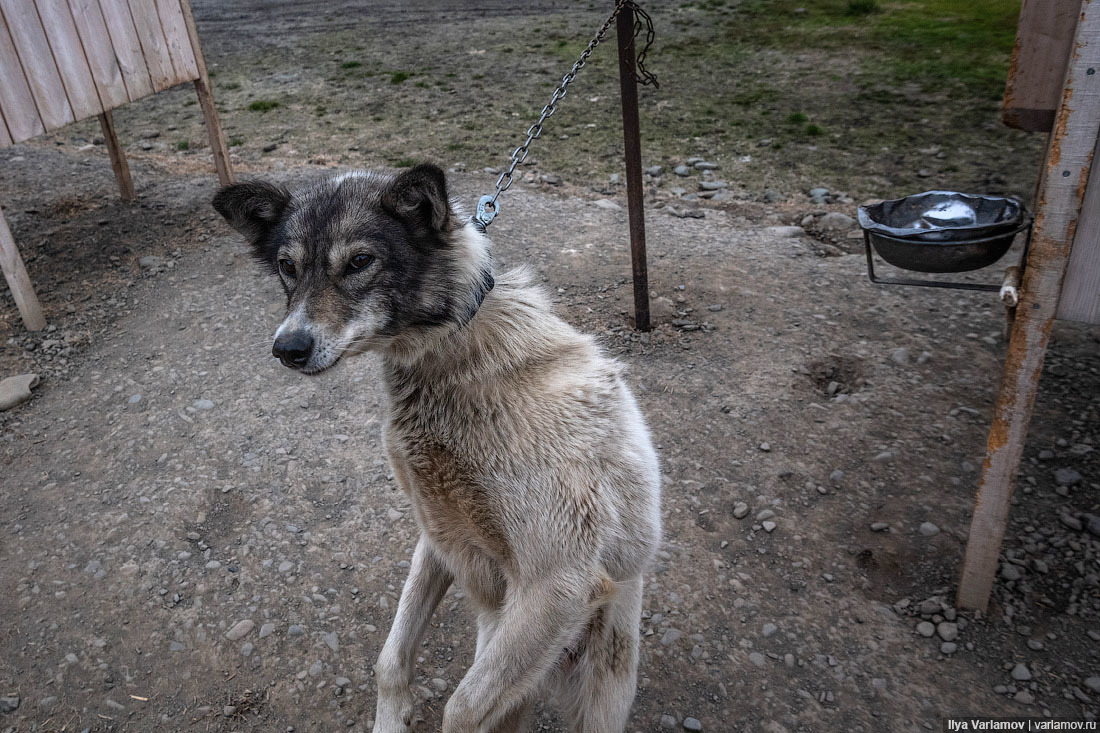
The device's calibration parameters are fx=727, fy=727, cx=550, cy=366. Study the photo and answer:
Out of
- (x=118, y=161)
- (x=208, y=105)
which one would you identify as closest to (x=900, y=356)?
(x=208, y=105)

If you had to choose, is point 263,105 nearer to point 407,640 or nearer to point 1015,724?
point 407,640

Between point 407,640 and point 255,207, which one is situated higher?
point 255,207

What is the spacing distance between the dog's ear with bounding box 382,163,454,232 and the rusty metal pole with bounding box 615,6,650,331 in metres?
1.86

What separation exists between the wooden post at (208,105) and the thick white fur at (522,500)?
14.7 feet

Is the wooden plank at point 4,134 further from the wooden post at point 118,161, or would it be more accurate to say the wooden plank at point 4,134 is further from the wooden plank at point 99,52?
the wooden post at point 118,161

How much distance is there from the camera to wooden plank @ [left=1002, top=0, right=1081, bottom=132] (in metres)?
2.31

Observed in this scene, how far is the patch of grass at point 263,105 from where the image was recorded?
29.1 feet

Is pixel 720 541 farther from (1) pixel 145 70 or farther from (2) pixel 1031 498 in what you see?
(1) pixel 145 70

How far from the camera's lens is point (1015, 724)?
2539mm

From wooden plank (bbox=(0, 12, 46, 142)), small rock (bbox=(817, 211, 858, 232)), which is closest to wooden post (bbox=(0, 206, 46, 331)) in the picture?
wooden plank (bbox=(0, 12, 46, 142))

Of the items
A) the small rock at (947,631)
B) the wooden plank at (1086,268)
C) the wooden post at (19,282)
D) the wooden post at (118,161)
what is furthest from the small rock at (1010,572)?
the wooden post at (118,161)

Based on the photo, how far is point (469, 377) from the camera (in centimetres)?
240

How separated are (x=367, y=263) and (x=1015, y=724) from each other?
2718 mm

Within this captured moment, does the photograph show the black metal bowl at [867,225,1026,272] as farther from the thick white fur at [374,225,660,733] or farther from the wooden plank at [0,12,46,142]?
the wooden plank at [0,12,46,142]
